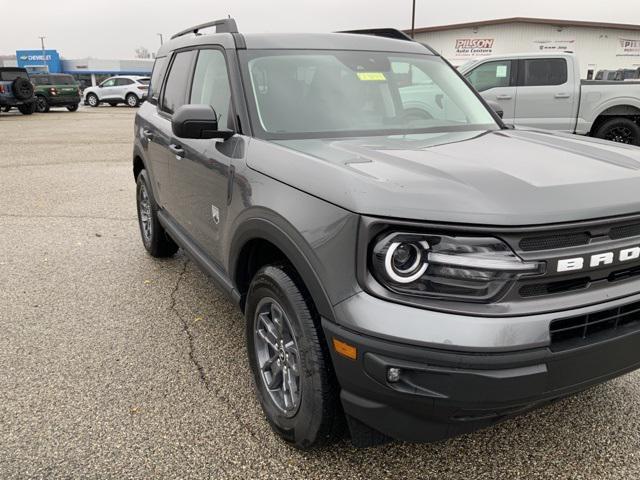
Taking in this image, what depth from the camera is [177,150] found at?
3621mm

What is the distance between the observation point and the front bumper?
5.65ft

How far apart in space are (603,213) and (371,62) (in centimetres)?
191

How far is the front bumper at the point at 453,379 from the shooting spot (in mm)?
1722

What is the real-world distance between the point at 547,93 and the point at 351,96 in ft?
25.5

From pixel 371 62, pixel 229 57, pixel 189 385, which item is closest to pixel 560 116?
pixel 371 62

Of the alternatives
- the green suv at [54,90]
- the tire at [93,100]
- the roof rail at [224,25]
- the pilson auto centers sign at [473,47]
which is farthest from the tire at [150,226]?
the pilson auto centers sign at [473,47]

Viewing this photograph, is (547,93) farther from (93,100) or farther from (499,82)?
(93,100)

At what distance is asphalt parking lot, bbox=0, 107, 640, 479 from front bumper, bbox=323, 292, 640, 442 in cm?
56

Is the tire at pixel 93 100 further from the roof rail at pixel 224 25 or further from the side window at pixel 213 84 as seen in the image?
the side window at pixel 213 84

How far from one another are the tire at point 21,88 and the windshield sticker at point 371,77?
910 inches

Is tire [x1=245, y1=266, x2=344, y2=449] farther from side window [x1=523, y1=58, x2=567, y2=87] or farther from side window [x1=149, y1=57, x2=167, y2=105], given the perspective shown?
side window [x1=523, y1=58, x2=567, y2=87]

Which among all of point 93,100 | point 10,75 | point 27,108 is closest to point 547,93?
point 10,75

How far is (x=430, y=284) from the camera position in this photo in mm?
1834

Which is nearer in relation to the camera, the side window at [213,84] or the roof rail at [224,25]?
the side window at [213,84]
